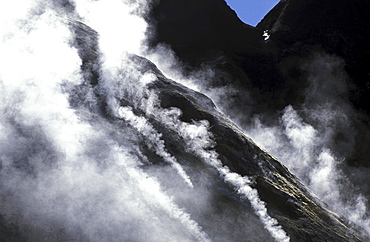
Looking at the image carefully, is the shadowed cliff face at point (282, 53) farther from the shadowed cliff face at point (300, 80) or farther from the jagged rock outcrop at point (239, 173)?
the jagged rock outcrop at point (239, 173)

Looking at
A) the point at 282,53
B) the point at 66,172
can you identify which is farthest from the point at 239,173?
the point at 282,53

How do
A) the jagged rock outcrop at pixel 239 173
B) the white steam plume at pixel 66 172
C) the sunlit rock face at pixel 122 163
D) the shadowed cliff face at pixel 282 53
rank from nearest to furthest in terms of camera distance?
the white steam plume at pixel 66 172
the sunlit rock face at pixel 122 163
the jagged rock outcrop at pixel 239 173
the shadowed cliff face at pixel 282 53

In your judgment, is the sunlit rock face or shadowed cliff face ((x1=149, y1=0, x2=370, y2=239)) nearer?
the sunlit rock face

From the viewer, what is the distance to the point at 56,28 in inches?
743

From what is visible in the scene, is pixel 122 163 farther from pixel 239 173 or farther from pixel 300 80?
pixel 300 80

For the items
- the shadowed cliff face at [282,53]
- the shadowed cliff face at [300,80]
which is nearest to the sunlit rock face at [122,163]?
the shadowed cliff face at [300,80]

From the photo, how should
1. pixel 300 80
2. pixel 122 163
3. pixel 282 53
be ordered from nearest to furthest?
pixel 122 163 < pixel 300 80 < pixel 282 53

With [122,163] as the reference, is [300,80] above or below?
above

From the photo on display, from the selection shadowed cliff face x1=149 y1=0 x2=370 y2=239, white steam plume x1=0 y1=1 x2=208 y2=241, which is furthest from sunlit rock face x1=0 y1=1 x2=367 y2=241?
shadowed cliff face x1=149 y1=0 x2=370 y2=239

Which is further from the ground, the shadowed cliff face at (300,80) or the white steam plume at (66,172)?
the shadowed cliff face at (300,80)

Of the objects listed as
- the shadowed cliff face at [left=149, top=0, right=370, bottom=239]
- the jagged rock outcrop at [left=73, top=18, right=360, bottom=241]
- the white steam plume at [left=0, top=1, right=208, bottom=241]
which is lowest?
the white steam plume at [left=0, top=1, right=208, bottom=241]

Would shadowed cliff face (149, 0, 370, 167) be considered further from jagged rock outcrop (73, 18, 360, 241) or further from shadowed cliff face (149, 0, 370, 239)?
jagged rock outcrop (73, 18, 360, 241)

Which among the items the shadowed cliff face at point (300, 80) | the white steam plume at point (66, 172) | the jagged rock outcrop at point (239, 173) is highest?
the shadowed cliff face at point (300, 80)

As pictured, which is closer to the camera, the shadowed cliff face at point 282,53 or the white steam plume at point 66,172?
the white steam plume at point 66,172
